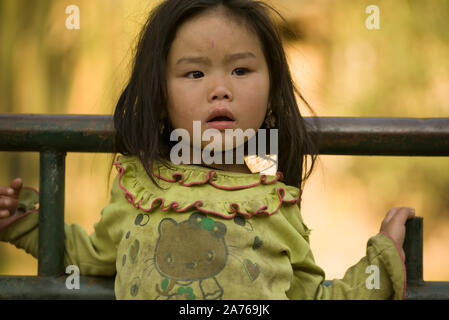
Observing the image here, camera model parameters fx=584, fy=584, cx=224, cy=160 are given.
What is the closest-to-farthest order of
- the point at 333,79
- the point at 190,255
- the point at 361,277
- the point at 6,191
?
the point at 190,255
the point at 361,277
the point at 6,191
the point at 333,79

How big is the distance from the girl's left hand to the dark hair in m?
0.20

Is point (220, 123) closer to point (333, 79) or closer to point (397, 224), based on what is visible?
point (397, 224)

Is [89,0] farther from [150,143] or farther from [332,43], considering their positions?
[150,143]

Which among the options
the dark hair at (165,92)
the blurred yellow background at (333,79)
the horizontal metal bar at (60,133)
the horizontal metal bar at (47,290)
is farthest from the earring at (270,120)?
the blurred yellow background at (333,79)

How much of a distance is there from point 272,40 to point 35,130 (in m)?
0.50

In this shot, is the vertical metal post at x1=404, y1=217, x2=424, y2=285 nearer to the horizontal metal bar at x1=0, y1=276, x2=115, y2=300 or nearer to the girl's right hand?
the horizontal metal bar at x1=0, y1=276, x2=115, y2=300

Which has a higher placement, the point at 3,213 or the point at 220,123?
the point at 220,123

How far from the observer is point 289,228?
1097 millimetres

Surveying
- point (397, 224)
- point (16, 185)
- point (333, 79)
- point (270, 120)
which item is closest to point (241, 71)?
point (270, 120)

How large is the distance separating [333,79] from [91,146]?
1.76 metres

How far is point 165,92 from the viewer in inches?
44.8

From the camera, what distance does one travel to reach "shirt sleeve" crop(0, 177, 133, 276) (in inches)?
44.9

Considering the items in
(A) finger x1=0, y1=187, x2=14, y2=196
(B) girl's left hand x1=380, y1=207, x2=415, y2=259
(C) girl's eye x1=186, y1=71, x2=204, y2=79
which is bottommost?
(B) girl's left hand x1=380, y1=207, x2=415, y2=259

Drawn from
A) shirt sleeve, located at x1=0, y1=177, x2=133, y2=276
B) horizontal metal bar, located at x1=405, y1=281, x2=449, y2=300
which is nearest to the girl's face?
shirt sleeve, located at x1=0, y1=177, x2=133, y2=276
